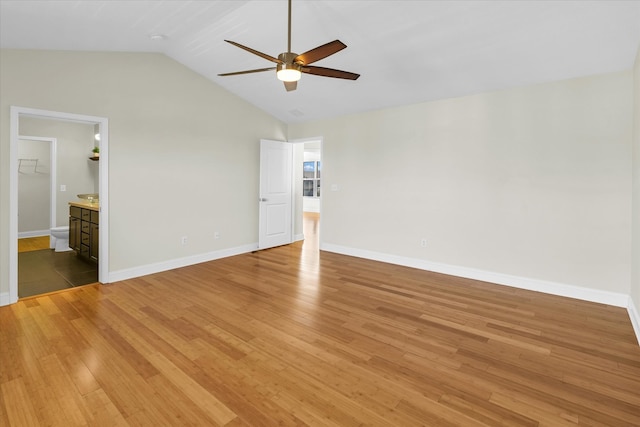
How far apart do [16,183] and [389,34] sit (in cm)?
421

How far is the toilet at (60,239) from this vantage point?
5.65 m

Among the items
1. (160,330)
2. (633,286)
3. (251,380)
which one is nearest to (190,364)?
(251,380)

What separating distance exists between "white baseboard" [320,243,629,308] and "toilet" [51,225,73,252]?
515 centimetres

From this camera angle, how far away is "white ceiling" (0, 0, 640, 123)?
2812 millimetres

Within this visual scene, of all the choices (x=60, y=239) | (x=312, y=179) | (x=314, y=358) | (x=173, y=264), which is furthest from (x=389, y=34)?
(x=312, y=179)

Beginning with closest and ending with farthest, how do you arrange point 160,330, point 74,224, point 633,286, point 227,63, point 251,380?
point 251,380 < point 160,330 < point 633,286 < point 227,63 < point 74,224

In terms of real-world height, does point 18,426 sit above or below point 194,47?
below

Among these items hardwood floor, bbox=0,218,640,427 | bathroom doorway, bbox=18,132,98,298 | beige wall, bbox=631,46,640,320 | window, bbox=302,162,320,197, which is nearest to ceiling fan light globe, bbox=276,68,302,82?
hardwood floor, bbox=0,218,640,427

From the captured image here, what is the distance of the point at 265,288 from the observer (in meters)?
3.96

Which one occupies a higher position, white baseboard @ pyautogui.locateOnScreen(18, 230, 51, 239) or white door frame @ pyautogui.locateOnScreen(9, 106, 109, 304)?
white door frame @ pyautogui.locateOnScreen(9, 106, 109, 304)

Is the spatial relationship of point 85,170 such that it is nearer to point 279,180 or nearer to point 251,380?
point 279,180

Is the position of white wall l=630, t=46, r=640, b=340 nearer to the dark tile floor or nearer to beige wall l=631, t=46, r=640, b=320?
beige wall l=631, t=46, r=640, b=320

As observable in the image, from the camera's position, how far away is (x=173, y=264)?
481 cm

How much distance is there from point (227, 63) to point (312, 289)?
3300 millimetres
